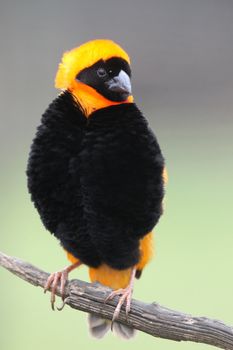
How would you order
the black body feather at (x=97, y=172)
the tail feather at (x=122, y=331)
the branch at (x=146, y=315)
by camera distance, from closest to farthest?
the branch at (x=146, y=315) < the black body feather at (x=97, y=172) < the tail feather at (x=122, y=331)

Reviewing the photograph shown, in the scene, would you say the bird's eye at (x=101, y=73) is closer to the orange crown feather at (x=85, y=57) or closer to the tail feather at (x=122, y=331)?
the orange crown feather at (x=85, y=57)

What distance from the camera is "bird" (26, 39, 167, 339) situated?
300 cm

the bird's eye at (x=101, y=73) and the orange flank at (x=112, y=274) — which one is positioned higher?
the bird's eye at (x=101, y=73)

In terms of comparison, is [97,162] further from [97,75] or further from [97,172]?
[97,75]

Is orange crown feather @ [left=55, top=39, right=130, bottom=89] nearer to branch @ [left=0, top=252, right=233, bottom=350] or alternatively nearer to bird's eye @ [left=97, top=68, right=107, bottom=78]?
bird's eye @ [left=97, top=68, right=107, bottom=78]

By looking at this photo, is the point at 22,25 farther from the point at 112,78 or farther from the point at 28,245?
the point at 112,78

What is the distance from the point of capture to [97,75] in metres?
3.08

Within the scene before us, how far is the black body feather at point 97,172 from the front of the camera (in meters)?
3.00

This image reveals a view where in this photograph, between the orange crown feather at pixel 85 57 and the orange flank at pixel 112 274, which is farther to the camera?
the orange flank at pixel 112 274

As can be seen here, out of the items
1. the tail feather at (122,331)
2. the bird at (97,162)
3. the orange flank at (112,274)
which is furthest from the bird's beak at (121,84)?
the tail feather at (122,331)

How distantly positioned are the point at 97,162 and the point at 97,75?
1.05ft

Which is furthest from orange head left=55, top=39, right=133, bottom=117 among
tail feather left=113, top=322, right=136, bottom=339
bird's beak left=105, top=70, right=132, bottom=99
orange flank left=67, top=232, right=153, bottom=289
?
tail feather left=113, top=322, right=136, bottom=339

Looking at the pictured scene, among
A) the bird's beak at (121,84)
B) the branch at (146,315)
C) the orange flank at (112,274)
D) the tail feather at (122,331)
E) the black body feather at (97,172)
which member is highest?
the bird's beak at (121,84)

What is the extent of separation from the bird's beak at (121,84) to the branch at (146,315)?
67cm
